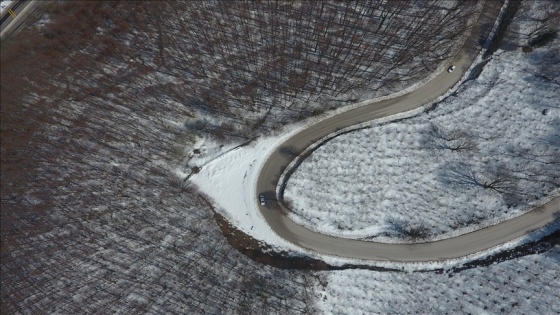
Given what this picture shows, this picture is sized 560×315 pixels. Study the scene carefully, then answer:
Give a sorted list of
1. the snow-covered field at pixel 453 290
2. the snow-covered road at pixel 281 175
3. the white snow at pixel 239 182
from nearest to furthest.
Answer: the snow-covered field at pixel 453 290 → the snow-covered road at pixel 281 175 → the white snow at pixel 239 182

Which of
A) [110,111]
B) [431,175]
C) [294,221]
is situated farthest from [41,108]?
[431,175]

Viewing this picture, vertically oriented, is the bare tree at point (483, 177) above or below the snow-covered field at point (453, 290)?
above

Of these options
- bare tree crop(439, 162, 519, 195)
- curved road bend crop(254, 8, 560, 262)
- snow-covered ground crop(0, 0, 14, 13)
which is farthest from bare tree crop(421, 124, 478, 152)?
snow-covered ground crop(0, 0, 14, 13)

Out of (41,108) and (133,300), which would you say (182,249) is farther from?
(41,108)

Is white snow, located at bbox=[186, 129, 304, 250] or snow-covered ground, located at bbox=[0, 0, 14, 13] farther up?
snow-covered ground, located at bbox=[0, 0, 14, 13]

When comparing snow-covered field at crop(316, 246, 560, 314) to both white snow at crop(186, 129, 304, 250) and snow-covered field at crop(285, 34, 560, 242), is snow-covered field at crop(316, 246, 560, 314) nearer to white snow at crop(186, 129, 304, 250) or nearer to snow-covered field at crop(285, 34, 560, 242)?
snow-covered field at crop(285, 34, 560, 242)

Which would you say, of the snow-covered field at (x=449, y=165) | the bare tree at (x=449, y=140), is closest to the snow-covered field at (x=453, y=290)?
the snow-covered field at (x=449, y=165)

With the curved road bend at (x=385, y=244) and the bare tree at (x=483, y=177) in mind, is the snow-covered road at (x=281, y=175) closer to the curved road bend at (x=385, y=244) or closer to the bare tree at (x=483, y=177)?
the curved road bend at (x=385, y=244)

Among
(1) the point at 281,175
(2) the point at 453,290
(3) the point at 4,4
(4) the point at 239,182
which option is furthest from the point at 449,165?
(3) the point at 4,4
